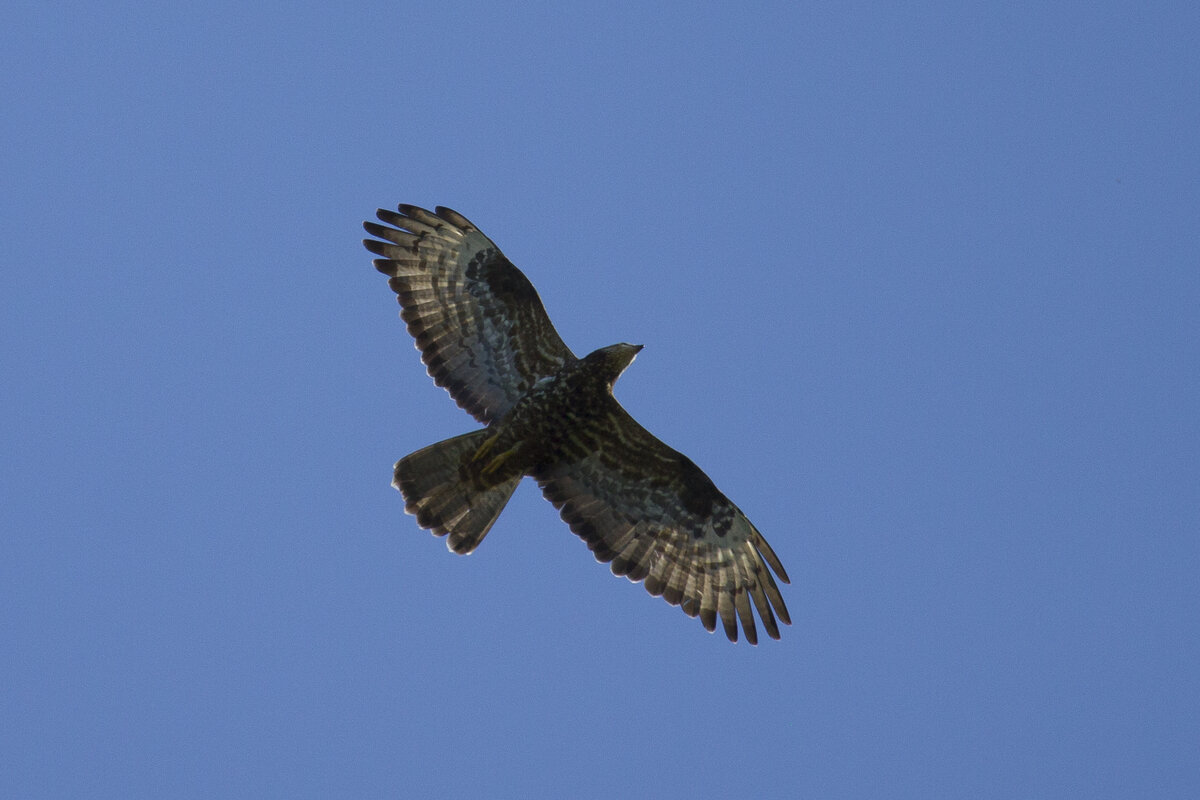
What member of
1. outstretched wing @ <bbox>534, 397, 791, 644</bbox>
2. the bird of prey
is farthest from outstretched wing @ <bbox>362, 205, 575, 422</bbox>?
outstretched wing @ <bbox>534, 397, 791, 644</bbox>

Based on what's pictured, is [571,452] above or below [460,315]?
below

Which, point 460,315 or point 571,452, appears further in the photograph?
point 460,315

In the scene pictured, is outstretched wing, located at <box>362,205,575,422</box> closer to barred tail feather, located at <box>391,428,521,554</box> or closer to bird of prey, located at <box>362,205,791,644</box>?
bird of prey, located at <box>362,205,791,644</box>

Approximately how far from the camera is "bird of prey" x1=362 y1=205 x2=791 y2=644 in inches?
388

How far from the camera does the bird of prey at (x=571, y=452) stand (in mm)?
9867

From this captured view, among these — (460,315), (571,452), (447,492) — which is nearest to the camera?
(447,492)

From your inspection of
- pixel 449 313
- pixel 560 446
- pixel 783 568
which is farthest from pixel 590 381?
A: pixel 783 568

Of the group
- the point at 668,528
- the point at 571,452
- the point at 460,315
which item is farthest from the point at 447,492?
the point at 668,528

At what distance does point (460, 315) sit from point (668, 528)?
235 centimetres

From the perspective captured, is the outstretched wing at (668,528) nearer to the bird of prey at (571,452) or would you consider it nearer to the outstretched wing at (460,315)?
the bird of prey at (571,452)

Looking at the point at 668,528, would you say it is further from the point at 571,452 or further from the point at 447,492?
the point at 447,492

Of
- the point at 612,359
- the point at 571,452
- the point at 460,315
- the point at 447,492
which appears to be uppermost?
the point at 460,315

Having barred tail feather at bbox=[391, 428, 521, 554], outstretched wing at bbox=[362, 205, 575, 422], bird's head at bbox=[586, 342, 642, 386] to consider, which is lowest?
barred tail feather at bbox=[391, 428, 521, 554]

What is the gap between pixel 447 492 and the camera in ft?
31.0
